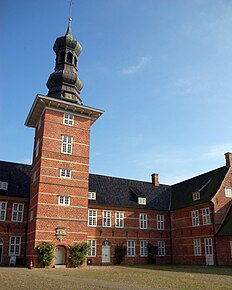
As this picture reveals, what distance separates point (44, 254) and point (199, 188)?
17.2 meters

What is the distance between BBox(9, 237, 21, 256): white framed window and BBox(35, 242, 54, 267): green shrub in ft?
16.2

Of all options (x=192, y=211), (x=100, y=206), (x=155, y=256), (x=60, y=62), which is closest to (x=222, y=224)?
(x=192, y=211)

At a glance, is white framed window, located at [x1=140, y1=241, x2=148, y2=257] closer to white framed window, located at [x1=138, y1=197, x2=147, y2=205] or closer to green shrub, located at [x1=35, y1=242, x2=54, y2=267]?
white framed window, located at [x1=138, y1=197, x2=147, y2=205]

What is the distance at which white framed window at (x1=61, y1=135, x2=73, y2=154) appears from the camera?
27500 mm

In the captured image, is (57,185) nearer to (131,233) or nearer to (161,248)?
(131,233)

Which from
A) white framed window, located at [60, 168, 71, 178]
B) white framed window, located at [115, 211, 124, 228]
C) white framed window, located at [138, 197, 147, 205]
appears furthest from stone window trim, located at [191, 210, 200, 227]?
white framed window, located at [60, 168, 71, 178]

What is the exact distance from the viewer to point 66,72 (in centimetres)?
2867

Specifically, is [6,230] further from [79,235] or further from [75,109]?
[75,109]

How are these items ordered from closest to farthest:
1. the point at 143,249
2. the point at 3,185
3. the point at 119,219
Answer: the point at 3,185 → the point at 119,219 → the point at 143,249

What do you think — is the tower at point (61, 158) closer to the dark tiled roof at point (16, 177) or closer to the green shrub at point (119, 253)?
the dark tiled roof at point (16, 177)

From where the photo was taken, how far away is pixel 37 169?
2702 centimetres

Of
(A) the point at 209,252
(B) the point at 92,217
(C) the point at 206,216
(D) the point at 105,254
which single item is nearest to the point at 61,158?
(B) the point at 92,217

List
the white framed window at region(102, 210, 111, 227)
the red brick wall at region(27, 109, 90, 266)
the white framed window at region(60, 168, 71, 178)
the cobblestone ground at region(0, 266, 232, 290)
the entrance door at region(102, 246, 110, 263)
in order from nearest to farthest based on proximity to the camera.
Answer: the cobblestone ground at region(0, 266, 232, 290) → the red brick wall at region(27, 109, 90, 266) → the white framed window at region(60, 168, 71, 178) → the entrance door at region(102, 246, 110, 263) → the white framed window at region(102, 210, 111, 227)

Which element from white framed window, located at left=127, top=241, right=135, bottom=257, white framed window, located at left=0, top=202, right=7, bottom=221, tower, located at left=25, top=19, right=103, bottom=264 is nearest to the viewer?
tower, located at left=25, top=19, right=103, bottom=264
